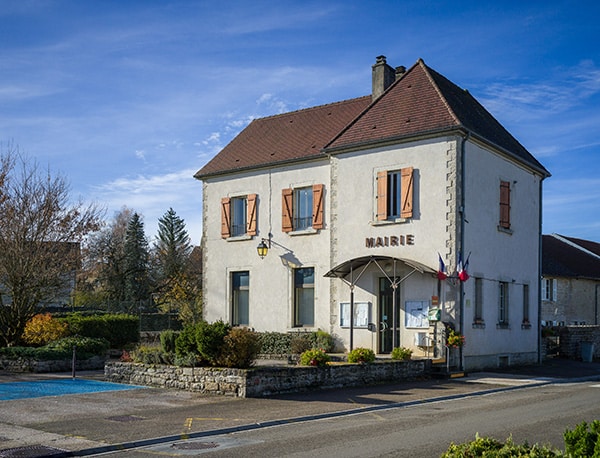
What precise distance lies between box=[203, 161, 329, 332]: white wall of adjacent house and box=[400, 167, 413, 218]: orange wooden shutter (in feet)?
11.9

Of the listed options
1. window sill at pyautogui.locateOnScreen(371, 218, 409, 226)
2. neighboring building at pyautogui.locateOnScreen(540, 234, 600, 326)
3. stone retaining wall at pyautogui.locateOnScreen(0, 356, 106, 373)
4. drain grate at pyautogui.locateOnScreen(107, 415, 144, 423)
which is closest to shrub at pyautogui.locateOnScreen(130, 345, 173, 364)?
stone retaining wall at pyautogui.locateOnScreen(0, 356, 106, 373)

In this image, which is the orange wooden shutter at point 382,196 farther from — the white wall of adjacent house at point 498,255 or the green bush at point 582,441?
the green bush at point 582,441

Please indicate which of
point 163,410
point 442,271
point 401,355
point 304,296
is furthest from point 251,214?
point 163,410

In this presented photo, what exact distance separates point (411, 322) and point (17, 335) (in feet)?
44.3

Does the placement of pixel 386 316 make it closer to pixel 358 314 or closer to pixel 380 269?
pixel 358 314

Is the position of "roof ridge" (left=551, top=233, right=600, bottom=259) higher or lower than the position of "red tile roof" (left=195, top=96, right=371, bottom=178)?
lower

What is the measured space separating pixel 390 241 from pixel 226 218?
8.37m

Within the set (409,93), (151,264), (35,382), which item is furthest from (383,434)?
(151,264)

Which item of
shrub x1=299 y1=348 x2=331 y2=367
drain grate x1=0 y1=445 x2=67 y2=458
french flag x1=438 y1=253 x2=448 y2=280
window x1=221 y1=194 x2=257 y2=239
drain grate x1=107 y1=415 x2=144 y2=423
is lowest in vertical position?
drain grate x1=107 y1=415 x2=144 y2=423

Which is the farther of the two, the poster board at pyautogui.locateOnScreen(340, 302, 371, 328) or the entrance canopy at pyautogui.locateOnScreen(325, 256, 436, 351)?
the poster board at pyautogui.locateOnScreen(340, 302, 371, 328)

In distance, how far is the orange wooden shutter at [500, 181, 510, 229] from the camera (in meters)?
25.1

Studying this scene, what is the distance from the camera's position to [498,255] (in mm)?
24750

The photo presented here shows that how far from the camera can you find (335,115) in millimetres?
28984

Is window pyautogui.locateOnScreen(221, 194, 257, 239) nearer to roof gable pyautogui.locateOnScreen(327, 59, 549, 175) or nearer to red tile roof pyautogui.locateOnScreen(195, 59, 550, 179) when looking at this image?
red tile roof pyautogui.locateOnScreen(195, 59, 550, 179)
